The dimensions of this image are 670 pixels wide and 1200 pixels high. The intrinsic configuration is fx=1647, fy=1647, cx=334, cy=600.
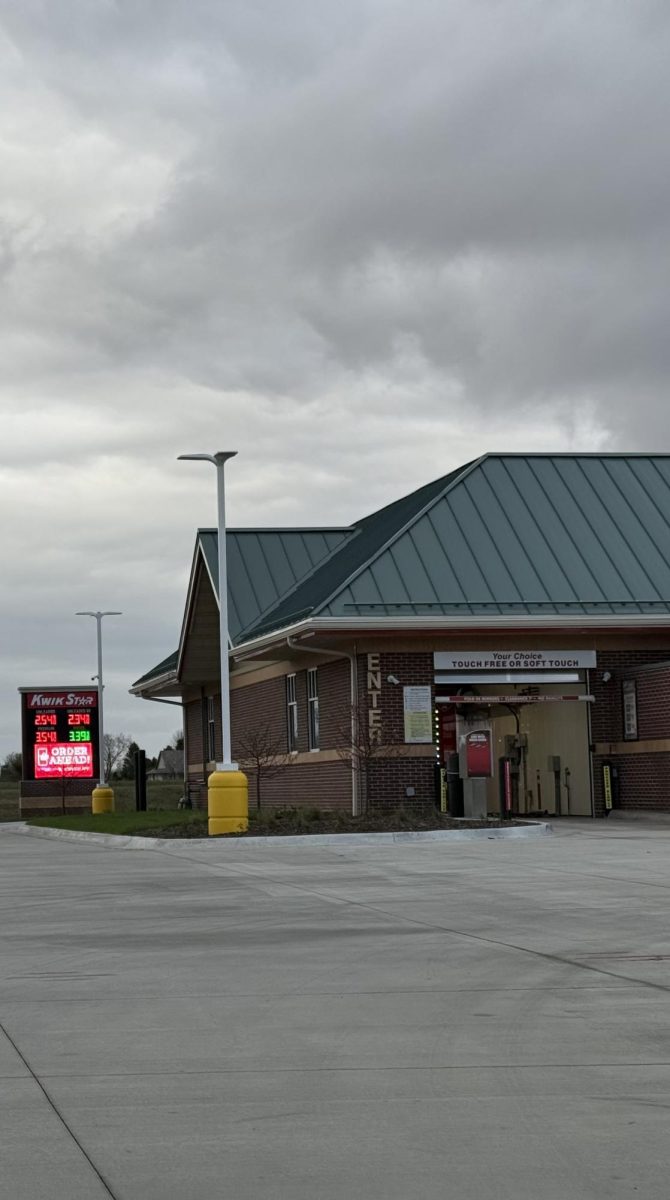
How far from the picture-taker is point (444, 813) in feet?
104

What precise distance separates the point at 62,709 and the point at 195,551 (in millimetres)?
12339

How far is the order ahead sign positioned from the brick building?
0.04m

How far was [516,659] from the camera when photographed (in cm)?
3338

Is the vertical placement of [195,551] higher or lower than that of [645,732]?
higher

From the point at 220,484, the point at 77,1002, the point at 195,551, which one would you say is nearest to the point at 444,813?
the point at 220,484

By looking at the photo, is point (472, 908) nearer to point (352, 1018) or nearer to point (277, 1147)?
point (352, 1018)

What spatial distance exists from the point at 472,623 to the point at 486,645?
4.17 ft

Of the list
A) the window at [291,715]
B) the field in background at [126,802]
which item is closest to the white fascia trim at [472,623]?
the window at [291,715]

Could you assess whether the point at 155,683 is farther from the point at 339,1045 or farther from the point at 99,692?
the point at 339,1045

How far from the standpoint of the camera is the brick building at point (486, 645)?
106 ft

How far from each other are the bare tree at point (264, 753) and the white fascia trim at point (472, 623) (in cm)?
601

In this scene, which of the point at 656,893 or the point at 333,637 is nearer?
the point at 656,893

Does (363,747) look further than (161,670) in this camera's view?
No

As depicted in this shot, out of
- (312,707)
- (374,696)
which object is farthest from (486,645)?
(312,707)
